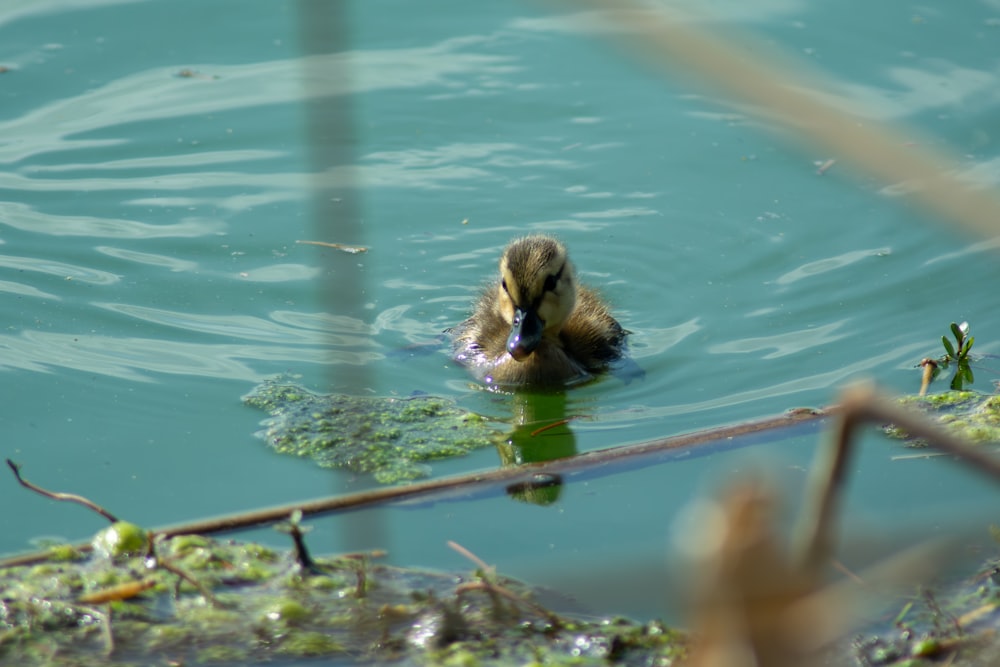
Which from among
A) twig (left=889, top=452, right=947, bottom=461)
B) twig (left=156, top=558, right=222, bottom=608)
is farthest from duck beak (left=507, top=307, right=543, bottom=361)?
twig (left=156, top=558, right=222, bottom=608)

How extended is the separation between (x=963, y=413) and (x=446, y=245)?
3.62 metres

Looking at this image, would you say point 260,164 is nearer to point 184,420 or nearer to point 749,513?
point 184,420

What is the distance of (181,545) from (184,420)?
1.83m

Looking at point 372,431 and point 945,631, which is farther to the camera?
point 372,431

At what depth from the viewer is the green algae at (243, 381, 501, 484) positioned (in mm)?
5543

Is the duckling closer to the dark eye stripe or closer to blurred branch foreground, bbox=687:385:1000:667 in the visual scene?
the dark eye stripe

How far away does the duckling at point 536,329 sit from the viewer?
671 centimetres

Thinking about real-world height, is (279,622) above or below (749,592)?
above

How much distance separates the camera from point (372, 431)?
5.37 metres

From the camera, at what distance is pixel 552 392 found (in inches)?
265

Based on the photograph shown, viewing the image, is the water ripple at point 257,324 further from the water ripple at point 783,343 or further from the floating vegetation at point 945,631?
the floating vegetation at point 945,631

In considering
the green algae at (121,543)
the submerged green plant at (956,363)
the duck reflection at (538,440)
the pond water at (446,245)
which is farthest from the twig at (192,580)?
the submerged green plant at (956,363)

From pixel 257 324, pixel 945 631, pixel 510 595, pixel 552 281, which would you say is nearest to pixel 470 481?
pixel 510 595

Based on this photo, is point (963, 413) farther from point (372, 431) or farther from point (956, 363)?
point (372, 431)
